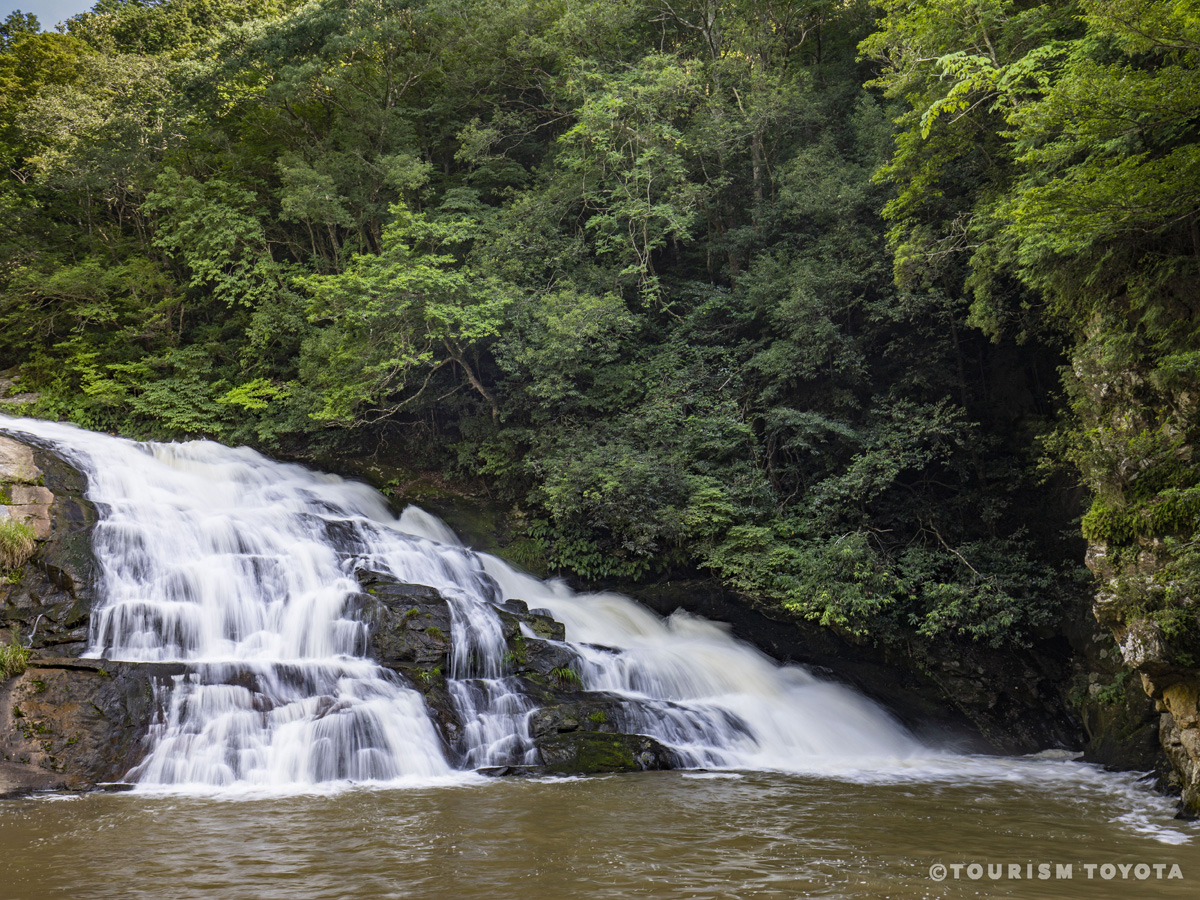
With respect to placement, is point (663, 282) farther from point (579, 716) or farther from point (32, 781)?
point (32, 781)

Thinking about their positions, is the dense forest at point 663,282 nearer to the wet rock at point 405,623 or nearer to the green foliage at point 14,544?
the wet rock at point 405,623

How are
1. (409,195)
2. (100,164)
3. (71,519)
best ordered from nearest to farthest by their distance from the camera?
(71,519) → (100,164) → (409,195)

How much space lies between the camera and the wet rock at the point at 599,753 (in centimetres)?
812

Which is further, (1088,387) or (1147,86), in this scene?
(1088,387)

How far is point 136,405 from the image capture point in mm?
15625

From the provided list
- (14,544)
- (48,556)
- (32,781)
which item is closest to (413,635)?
(32,781)

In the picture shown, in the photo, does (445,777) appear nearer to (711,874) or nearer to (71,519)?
(711,874)

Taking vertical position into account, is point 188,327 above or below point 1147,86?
above

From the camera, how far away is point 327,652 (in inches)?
367

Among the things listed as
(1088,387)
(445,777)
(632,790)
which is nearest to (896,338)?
(1088,387)

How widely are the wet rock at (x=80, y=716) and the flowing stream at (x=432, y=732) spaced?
26cm

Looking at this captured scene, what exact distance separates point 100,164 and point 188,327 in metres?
4.08

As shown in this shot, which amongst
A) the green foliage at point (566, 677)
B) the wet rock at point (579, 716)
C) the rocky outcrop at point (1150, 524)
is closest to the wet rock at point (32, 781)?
the wet rock at point (579, 716)

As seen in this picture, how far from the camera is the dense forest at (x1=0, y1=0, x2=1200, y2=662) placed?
883 cm
